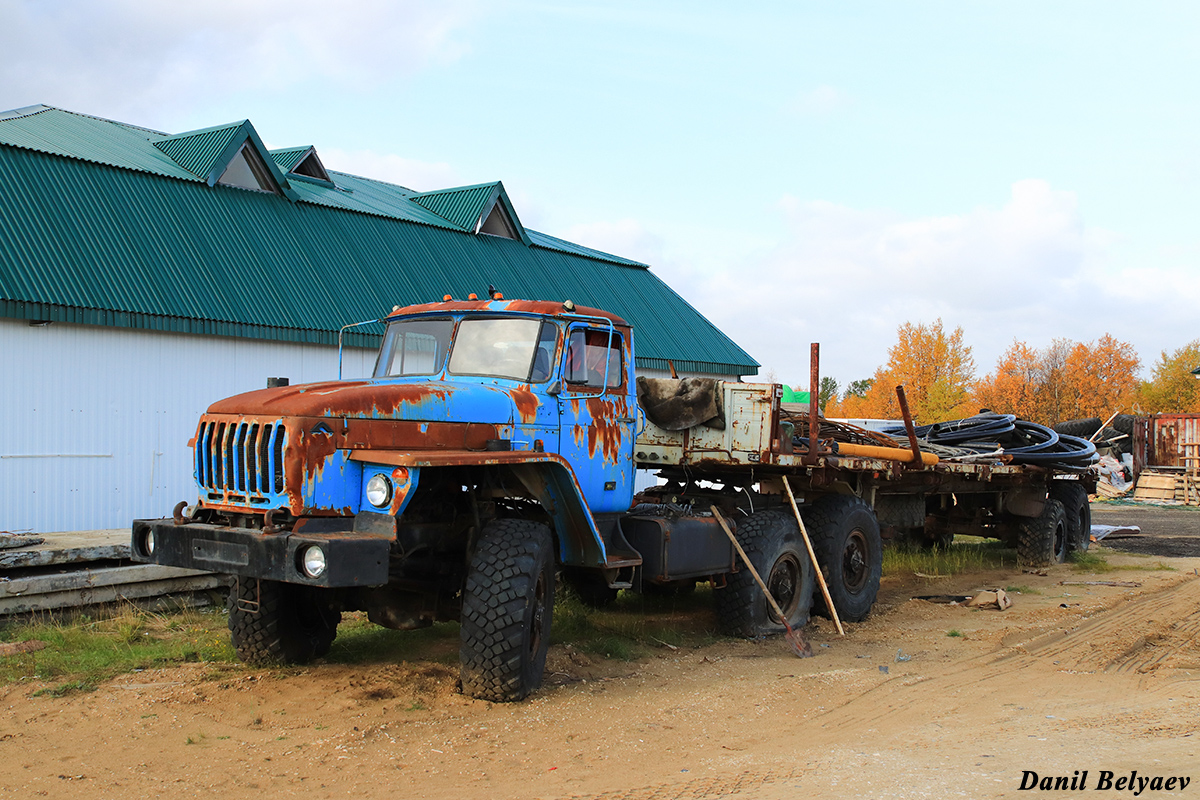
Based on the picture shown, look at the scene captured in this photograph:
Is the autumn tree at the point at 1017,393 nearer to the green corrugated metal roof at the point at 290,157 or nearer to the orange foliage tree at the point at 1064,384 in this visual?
the orange foliage tree at the point at 1064,384

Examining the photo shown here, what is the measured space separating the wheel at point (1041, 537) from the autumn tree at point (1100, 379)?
123 ft

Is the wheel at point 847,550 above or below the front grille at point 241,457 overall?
below

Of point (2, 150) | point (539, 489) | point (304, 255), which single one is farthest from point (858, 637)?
point (2, 150)

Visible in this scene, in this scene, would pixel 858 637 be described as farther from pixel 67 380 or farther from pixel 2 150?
pixel 2 150

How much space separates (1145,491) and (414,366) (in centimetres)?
2651

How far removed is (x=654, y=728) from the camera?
6.31 m

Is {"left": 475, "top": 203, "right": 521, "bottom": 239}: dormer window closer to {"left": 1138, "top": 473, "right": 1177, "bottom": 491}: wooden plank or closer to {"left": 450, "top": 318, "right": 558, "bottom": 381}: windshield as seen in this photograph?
{"left": 450, "top": 318, "right": 558, "bottom": 381}: windshield

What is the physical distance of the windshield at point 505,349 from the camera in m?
7.64

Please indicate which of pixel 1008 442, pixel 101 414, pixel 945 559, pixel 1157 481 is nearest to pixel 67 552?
pixel 101 414

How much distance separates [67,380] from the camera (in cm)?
1245

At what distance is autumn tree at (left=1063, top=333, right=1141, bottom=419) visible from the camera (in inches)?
1948

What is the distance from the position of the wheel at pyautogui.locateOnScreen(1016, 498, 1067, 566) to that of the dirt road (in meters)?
5.42

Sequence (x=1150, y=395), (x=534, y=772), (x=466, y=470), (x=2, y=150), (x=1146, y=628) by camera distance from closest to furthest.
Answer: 1. (x=534, y=772)
2. (x=466, y=470)
3. (x=1146, y=628)
4. (x=2, y=150)
5. (x=1150, y=395)

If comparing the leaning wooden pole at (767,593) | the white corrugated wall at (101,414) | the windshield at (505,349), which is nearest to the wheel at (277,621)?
the windshield at (505,349)
